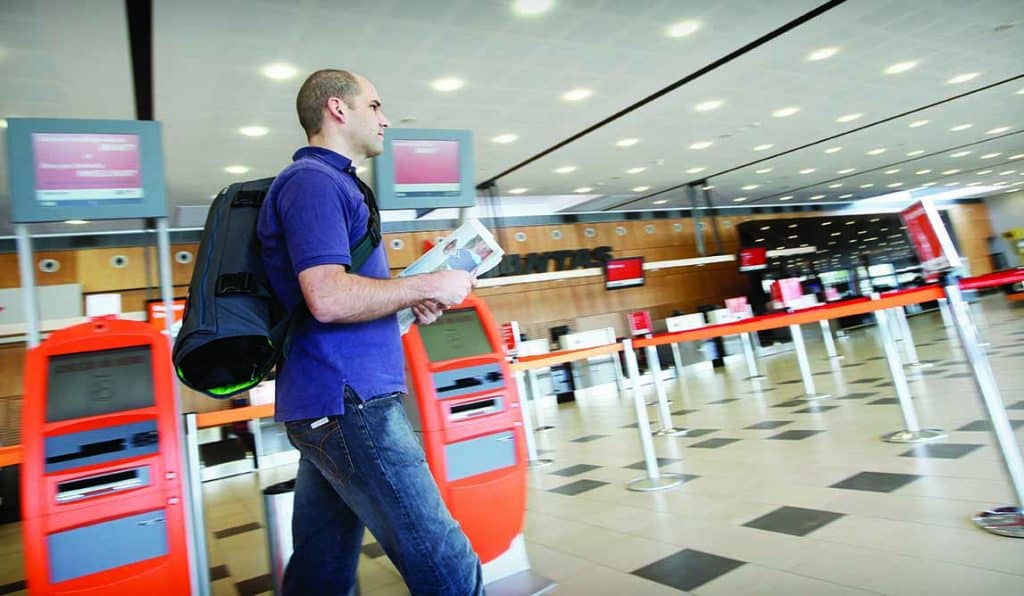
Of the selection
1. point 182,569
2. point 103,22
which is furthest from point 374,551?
point 103,22

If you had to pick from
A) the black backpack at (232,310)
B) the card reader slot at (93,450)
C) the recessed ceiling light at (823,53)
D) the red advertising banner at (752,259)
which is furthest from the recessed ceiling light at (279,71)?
the red advertising banner at (752,259)

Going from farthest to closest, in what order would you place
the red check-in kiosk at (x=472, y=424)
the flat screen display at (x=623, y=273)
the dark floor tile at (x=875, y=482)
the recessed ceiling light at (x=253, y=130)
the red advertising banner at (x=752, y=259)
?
the red advertising banner at (x=752, y=259) → the flat screen display at (x=623, y=273) → the recessed ceiling light at (x=253, y=130) → the dark floor tile at (x=875, y=482) → the red check-in kiosk at (x=472, y=424)

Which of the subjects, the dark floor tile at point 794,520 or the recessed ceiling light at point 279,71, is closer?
the dark floor tile at point 794,520

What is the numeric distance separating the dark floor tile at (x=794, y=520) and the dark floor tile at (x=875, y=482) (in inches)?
13.2

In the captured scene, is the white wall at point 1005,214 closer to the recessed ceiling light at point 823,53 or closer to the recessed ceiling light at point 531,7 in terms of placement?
the recessed ceiling light at point 823,53

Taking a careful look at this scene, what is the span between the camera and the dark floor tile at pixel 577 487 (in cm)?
331

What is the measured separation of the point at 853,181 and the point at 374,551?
594 inches

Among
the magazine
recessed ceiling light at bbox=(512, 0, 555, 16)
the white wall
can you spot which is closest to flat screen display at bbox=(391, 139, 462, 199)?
the magazine

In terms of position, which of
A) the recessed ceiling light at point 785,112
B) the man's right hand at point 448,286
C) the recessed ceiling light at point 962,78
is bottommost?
the man's right hand at point 448,286

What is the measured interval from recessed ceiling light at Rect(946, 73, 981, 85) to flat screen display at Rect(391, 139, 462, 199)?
26.9 ft

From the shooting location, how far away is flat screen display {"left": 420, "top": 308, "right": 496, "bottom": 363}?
210cm

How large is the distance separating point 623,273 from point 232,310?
1153 centimetres

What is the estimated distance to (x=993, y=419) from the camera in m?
1.89

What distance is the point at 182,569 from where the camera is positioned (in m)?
1.87
